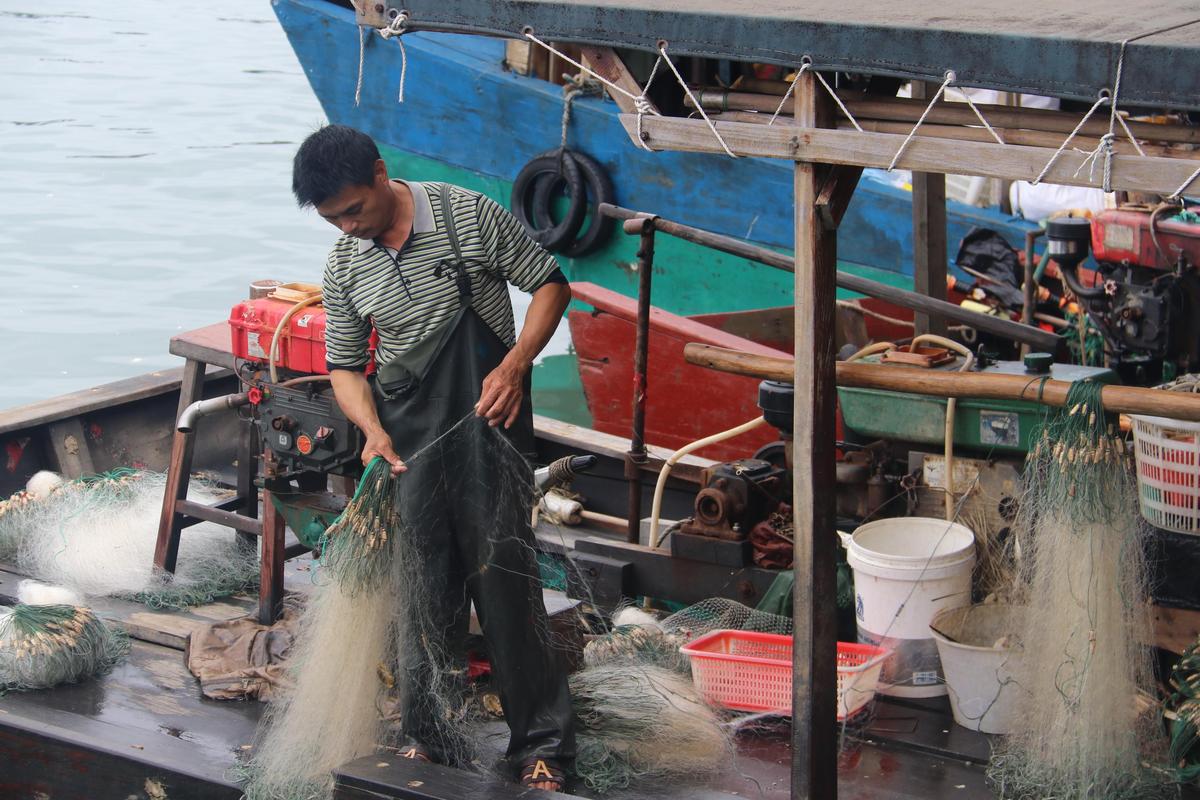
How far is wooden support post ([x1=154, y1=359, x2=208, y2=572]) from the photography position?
5.61 metres

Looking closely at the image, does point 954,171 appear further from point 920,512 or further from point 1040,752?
point 920,512

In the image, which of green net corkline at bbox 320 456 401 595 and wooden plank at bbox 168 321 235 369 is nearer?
green net corkline at bbox 320 456 401 595

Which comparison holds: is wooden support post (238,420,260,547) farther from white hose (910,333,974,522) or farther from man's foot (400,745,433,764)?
white hose (910,333,974,522)

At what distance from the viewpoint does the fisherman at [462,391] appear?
13.0 ft

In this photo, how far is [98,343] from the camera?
14812 mm

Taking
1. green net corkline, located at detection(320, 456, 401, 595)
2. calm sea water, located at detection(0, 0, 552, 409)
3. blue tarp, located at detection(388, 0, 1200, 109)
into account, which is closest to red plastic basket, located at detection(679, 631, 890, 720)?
green net corkline, located at detection(320, 456, 401, 595)

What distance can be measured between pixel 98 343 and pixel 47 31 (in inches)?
689

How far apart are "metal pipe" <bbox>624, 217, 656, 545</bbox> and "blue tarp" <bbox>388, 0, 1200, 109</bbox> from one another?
192 cm

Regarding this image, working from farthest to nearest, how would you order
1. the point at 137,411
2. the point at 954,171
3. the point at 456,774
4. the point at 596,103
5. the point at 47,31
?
the point at 47,31
the point at 596,103
the point at 137,411
the point at 456,774
the point at 954,171

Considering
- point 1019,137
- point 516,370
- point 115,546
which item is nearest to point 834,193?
point 1019,137

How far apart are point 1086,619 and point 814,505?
0.90 m

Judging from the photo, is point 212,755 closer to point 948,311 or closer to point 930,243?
point 948,311

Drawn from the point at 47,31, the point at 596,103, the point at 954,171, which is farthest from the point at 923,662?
the point at 47,31

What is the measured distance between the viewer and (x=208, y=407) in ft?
17.5
